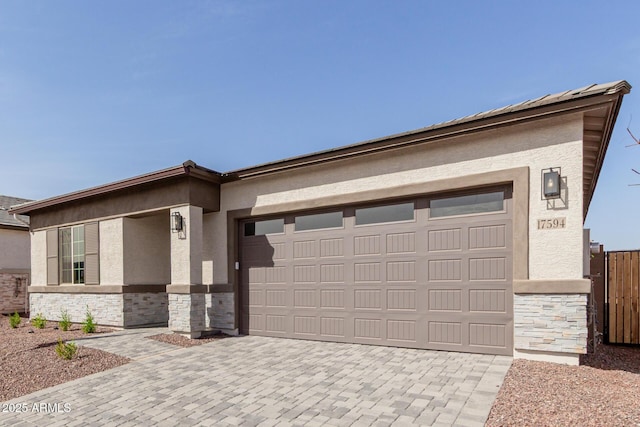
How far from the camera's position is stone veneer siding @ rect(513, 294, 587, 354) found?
A: 5.63 m

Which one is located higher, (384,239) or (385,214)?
(385,214)

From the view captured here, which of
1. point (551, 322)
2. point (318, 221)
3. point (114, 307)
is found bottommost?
point (114, 307)

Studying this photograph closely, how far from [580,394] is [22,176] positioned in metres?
24.4

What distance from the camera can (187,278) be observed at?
9133 mm

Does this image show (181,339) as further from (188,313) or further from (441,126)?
(441,126)

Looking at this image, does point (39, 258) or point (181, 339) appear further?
point (39, 258)

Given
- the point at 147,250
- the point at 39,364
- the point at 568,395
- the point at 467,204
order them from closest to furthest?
the point at 568,395, the point at 39,364, the point at 467,204, the point at 147,250

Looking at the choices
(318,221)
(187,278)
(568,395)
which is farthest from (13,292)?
(568,395)

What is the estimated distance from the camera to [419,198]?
7250 millimetres

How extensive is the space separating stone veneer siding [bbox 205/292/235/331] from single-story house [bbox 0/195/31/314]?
38.3 ft

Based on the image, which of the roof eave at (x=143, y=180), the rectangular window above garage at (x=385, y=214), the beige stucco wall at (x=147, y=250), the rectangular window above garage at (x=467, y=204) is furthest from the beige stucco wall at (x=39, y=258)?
the rectangular window above garage at (x=467, y=204)

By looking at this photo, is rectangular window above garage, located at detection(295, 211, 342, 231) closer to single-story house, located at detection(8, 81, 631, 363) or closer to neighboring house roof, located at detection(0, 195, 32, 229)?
single-story house, located at detection(8, 81, 631, 363)

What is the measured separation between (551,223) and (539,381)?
2.49 m

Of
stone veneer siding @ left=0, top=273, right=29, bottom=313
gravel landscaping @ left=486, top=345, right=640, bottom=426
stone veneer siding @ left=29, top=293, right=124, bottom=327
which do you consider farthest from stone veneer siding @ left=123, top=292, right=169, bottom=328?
gravel landscaping @ left=486, top=345, right=640, bottom=426
